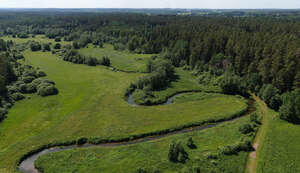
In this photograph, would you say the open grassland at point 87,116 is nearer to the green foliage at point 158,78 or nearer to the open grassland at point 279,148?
the green foliage at point 158,78

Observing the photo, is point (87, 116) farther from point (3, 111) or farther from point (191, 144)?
point (191, 144)

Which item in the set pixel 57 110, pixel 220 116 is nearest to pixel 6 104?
pixel 57 110

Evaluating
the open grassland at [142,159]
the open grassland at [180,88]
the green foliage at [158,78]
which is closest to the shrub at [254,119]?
the open grassland at [142,159]

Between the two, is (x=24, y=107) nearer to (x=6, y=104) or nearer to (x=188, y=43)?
(x=6, y=104)

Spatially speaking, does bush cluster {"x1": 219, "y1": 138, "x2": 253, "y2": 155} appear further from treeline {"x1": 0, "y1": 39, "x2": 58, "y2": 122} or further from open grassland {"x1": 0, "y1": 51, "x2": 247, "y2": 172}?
treeline {"x1": 0, "y1": 39, "x2": 58, "y2": 122}

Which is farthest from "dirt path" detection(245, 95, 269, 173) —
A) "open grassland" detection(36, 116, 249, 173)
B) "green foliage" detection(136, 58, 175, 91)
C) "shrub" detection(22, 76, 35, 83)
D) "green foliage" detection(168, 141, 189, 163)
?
"shrub" detection(22, 76, 35, 83)

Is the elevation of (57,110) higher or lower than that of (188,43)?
lower

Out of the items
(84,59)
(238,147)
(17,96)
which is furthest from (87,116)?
(84,59)
